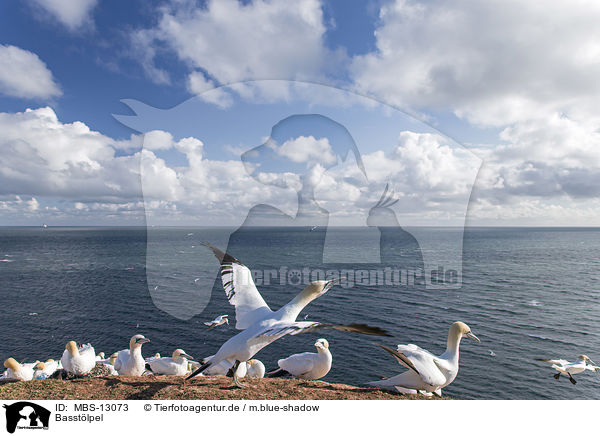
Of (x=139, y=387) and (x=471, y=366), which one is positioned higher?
(x=139, y=387)

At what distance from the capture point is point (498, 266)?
70.4 meters

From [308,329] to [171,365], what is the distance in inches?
359

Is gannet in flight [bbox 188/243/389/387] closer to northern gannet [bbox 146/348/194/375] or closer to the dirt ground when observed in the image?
the dirt ground

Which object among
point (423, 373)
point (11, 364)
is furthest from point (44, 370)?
point (423, 373)

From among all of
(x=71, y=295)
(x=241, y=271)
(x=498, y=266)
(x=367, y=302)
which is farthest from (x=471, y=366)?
(x=498, y=266)

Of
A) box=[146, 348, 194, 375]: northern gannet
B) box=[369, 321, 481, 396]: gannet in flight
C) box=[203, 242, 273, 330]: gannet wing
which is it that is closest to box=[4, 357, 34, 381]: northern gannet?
box=[146, 348, 194, 375]: northern gannet

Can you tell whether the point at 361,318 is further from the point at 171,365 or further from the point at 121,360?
the point at 121,360

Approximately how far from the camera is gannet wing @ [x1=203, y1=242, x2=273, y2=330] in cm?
838

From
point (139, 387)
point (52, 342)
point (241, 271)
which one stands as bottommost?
point (52, 342)

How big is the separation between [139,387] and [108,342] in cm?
2708

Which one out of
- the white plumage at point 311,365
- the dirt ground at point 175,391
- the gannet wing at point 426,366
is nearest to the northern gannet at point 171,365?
the white plumage at point 311,365

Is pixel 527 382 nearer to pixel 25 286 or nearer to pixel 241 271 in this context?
pixel 241 271

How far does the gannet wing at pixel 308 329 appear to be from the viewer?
551 cm

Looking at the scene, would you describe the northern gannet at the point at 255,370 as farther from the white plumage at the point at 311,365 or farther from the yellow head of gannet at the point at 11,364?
the yellow head of gannet at the point at 11,364
